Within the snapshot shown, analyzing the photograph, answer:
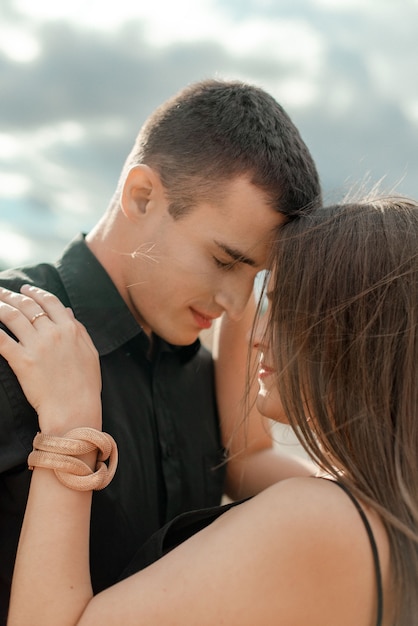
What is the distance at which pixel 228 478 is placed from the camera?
2799 mm

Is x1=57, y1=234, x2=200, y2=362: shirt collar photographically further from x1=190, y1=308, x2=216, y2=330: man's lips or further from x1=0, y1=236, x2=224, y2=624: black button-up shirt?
x1=190, y1=308, x2=216, y2=330: man's lips

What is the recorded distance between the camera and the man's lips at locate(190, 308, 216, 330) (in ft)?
8.39

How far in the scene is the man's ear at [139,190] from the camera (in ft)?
8.20

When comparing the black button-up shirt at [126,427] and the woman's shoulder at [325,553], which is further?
the black button-up shirt at [126,427]

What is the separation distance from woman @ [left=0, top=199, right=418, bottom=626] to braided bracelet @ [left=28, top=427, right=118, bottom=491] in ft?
0.04

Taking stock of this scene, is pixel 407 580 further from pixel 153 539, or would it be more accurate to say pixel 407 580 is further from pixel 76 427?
pixel 76 427

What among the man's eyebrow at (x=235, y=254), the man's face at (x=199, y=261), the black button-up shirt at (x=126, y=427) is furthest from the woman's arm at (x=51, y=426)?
the man's eyebrow at (x=235, y=254)

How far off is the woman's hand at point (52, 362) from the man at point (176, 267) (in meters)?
0.26

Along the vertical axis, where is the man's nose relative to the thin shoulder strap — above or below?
above

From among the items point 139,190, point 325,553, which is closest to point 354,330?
point 325,553

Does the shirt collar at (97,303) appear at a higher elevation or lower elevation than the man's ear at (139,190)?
lower

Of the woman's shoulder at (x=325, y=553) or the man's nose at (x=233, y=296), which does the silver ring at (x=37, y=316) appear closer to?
the man's nose at (x=233, y=296)

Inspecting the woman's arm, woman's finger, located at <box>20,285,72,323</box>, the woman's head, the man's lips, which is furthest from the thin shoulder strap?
the man's lips

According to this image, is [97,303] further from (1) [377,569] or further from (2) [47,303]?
(1) [377,569]
